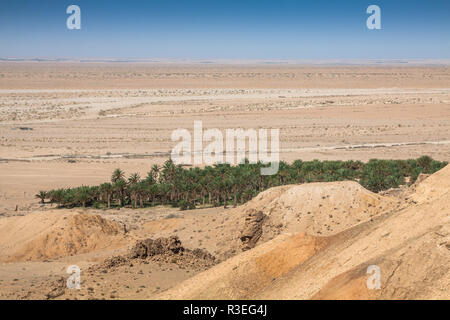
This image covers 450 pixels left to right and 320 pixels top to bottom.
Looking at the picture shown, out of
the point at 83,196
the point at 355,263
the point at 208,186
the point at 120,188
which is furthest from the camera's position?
the point at 120,188

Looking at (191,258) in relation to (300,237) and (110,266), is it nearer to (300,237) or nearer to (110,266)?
(110,266)

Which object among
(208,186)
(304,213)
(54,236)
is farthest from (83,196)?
(304,213)

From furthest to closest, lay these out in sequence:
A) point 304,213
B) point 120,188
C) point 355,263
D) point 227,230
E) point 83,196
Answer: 1. point 120,188
2. point 83,196
3. point 227,230
4. point 304,213
5. point 355,263

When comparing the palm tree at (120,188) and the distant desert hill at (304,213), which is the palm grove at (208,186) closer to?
the palm tree at (120,188)

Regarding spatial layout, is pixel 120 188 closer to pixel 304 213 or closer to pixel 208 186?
pixel 208 186

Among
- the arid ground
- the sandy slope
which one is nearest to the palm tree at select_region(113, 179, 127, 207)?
the arid ground

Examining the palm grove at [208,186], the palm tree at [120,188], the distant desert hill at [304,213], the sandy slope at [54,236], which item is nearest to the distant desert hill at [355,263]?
the distant desert hill at [304,213]

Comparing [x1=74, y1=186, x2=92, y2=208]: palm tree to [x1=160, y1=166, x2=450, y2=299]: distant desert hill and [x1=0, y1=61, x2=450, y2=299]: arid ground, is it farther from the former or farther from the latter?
[x1=160, y1=166, x2=450, y2=299]: distant desert hill
